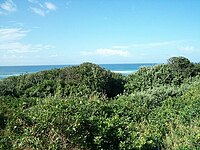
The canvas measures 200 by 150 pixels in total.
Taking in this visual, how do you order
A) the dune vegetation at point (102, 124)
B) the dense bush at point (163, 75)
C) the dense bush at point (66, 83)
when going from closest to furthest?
the dune vegetation at point (102, 124) → the dense bush at point (66, 83) → the dense bush at point (163, 75)

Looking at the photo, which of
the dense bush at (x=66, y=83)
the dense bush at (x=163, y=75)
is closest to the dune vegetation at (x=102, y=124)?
the dense bush at (x=163, y=75)

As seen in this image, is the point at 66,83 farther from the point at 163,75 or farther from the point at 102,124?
the point at 102,124

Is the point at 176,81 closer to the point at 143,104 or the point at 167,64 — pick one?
the point at 167,64

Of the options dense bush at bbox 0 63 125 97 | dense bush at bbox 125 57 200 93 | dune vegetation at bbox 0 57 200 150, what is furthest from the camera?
dense bush at bbox 125 57 200 93

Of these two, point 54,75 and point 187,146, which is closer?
point 187,146

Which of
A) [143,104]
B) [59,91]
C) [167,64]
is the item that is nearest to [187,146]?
[143,104]

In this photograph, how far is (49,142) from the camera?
6.93m

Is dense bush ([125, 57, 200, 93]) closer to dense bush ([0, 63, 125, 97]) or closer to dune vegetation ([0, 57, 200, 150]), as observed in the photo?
dense bush ([0, 63, 125, 97])

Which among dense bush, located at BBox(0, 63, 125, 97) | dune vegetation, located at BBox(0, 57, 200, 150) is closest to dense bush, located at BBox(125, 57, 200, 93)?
dense bush, located at BBox(0, 63, 125, 97)

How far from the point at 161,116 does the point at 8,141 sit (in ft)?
13.7

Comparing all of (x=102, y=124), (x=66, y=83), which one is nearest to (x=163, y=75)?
(x=66, y=83)

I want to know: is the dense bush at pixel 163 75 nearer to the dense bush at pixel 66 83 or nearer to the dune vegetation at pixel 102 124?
the dense bush at pixel 66 83

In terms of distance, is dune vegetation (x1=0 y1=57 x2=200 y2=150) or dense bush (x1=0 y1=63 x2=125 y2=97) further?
dense bush (x1=0 y1=63 x2=125 y2=97)

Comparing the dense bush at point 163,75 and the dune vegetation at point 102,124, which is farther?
the dense bush at point 163,75
